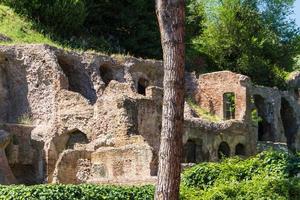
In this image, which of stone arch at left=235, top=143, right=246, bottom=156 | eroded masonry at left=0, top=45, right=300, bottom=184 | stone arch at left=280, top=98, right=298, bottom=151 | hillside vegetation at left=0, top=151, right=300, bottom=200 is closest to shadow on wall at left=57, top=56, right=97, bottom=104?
eroded masonry at left=0, top=45, right=300, bottom=184

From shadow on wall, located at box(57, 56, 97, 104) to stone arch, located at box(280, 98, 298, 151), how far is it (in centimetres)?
1702

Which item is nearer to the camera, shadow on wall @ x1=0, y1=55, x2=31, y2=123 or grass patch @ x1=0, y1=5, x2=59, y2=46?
shadow on wall @ x1=0, y1=55, x2=31, y2=123

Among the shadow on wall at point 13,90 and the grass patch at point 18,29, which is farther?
the grass patch at point 18,29

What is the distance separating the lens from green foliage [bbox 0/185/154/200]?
19.9 metres

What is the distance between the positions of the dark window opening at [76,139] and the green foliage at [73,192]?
11.7 meters

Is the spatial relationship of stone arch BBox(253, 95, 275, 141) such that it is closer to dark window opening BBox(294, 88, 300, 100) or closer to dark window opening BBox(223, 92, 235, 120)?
dark window opening BBox(223, 92, 235, 120)

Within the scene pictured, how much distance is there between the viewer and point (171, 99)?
13688 millimetres

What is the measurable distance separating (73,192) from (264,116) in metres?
29.8

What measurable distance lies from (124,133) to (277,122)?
20544mm

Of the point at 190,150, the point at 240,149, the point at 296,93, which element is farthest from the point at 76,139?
the point at 296,93

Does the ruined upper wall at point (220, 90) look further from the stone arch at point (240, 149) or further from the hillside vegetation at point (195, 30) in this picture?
the hillside vegetation at point (195, 30)

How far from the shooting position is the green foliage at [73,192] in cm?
1988

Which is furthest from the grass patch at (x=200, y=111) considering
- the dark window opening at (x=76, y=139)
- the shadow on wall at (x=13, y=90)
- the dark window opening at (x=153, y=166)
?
the dark window opening at (x=153, y=166)

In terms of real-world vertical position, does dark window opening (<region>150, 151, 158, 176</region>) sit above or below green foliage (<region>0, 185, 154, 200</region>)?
above
